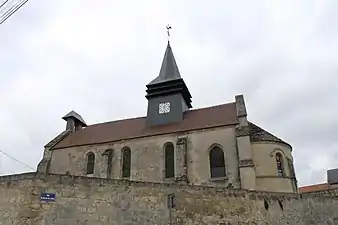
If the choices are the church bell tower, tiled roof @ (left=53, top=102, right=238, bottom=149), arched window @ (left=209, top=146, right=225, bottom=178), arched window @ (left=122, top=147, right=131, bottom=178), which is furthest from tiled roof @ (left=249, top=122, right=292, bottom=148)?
arched window @ (left=122, top=147, right=131, bottom=178)

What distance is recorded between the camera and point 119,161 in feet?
90.7

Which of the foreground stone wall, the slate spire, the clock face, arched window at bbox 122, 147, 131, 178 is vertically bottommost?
the foreground stone wall

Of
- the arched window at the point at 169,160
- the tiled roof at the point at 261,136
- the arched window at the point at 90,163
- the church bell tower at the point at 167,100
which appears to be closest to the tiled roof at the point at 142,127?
the church bell tower at the point at 167,100

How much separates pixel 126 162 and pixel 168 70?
10.9 metres

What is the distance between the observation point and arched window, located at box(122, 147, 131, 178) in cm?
2738

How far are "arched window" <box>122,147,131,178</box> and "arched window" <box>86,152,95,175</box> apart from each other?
272cm

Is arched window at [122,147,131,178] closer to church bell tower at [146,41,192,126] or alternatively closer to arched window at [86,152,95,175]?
arched window at [86,152,95,175]

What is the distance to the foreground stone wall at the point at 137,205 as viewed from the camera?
13570 mm

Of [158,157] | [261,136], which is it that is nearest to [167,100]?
[158,157]

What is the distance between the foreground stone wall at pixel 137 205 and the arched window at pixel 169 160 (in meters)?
10.9

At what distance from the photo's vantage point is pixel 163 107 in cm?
3055

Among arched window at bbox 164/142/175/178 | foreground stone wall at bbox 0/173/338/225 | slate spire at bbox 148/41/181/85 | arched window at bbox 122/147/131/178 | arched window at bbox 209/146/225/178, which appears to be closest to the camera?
foreground stone wall at bbox 0/173/338/225

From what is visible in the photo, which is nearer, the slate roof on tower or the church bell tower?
the slate roof on tower

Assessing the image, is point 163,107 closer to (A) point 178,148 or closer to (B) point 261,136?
(A) point 178,148
